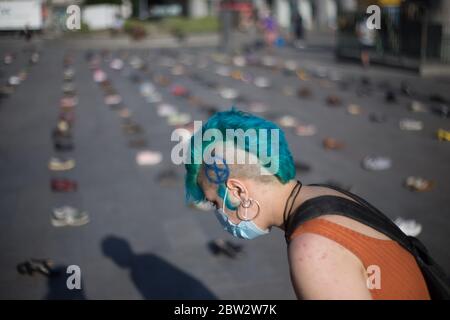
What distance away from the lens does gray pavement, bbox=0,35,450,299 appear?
453 centimetres

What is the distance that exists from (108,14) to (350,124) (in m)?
17.9

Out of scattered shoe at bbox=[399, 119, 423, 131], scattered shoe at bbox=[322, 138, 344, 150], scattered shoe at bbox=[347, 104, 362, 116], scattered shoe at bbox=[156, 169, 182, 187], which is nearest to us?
scattered shoe at bbox=[156, 169, 182, 187]

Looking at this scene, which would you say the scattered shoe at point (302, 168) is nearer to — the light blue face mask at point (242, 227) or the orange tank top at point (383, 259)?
→ the light blue face mask at point (242, 227)

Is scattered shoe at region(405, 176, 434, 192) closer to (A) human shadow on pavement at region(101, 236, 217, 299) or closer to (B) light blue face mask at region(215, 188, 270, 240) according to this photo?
(A) human shadow on pavement at region(101, 236, 217, 299)

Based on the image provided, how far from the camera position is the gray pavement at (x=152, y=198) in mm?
4531

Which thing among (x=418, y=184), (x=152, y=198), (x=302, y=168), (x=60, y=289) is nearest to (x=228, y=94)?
(x=302, y=168)

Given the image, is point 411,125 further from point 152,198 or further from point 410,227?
point 152,198

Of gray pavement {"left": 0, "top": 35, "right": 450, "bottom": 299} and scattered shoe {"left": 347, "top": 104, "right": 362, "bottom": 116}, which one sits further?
scattered shoe {"left": 347, "top": 104, "right": 362, "bottom": 116}

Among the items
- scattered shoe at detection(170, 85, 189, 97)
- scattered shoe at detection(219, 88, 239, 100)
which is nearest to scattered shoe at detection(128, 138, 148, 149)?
scattered shoe at detection(219, 88, 239, 100)

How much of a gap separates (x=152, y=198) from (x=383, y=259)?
5154 mm

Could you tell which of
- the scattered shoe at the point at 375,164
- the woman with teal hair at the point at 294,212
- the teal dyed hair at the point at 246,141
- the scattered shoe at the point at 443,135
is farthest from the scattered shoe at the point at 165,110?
the teal dyed hair at the point at 246,141

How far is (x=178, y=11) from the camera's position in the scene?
5362 centimetres

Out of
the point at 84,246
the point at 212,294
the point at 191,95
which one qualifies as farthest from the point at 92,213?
the point at 191,95

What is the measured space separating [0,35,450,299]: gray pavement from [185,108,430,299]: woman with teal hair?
251 centimetres
